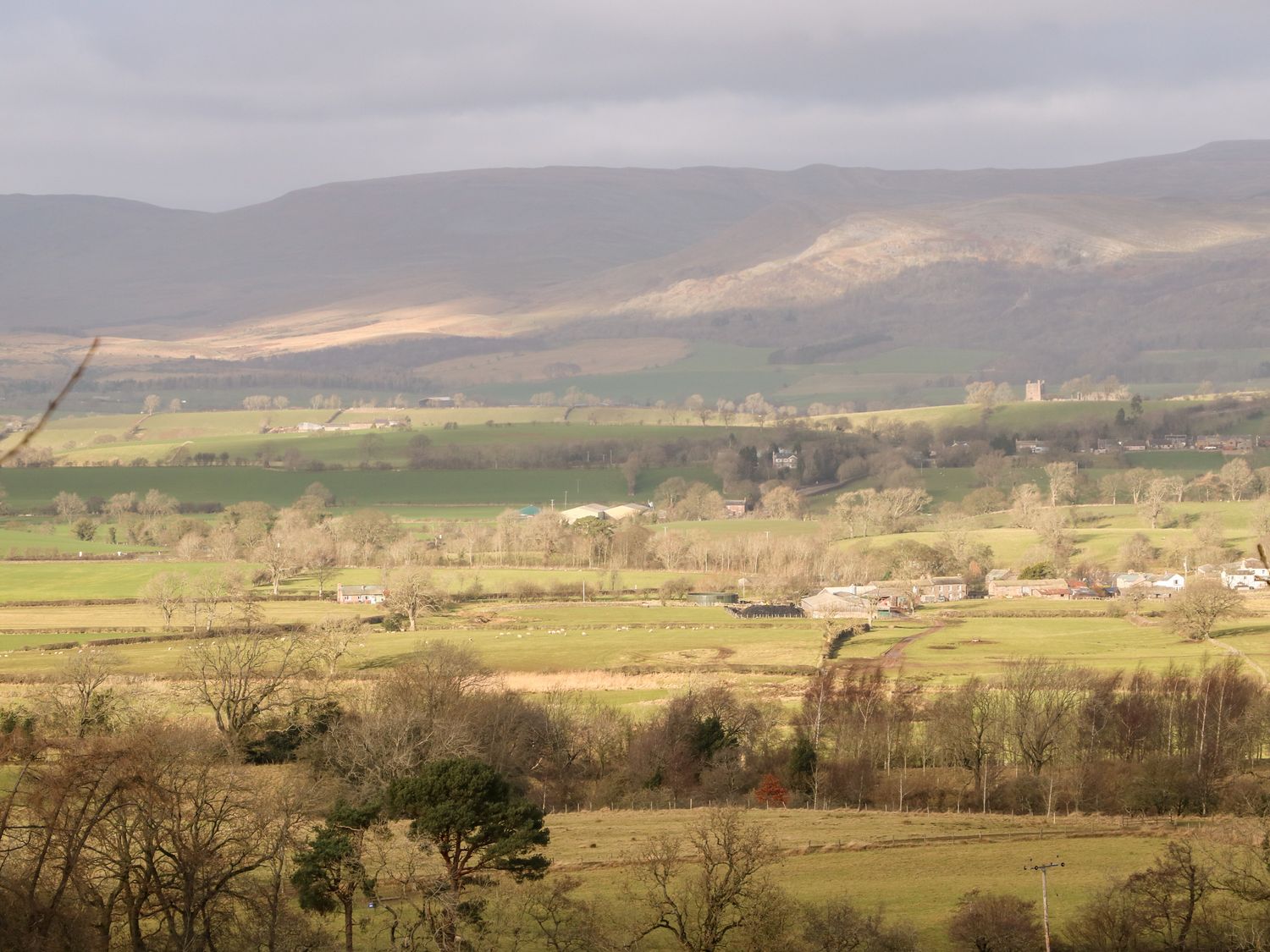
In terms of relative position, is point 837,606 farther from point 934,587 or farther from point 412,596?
point 412,596

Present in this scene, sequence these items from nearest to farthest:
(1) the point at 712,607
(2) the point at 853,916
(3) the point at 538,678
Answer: (2) the point at 853,916 < (3) the point at 538,678 < (1) the point at 712,607

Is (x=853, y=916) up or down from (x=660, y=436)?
down

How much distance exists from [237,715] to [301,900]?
880 inches

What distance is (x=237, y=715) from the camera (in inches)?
2099

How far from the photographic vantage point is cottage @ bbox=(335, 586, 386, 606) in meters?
93.5

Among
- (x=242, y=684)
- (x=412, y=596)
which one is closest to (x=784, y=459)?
(x=412, y=596)

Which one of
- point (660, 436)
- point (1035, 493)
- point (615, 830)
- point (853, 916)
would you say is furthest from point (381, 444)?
point (853, 916)

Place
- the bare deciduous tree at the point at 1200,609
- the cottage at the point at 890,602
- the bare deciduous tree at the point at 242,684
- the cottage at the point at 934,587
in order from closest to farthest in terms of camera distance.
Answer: the bare deciduous tree at the point at 242,684, the bare deciduous tree at the point at 1200,609, the cottage at the point at 890,602, the cottage at the point at 934,587

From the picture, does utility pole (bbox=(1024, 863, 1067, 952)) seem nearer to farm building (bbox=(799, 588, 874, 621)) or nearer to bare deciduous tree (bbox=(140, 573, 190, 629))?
farm building (bbox=(799, 588, 874, 621))

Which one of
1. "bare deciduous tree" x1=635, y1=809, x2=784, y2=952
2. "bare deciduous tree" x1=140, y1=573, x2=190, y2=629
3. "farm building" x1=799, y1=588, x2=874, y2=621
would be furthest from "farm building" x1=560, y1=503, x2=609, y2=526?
"bare deciduous tree" x1=635, y1=809, x2=784, y2=952

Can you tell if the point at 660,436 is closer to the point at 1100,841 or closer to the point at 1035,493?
the point at 1035,493

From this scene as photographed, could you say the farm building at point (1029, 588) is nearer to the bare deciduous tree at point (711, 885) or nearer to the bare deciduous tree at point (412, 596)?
the bare deciduous tree at point (412, 596)

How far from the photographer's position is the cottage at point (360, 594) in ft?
307

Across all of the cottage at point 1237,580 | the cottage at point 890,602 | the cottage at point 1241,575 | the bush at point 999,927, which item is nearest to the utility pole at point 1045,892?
the bush at point 999,927
